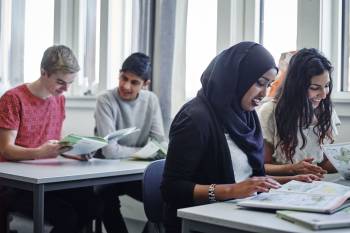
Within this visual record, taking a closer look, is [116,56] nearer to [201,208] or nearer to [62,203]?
[62,203]

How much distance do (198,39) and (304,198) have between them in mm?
2302

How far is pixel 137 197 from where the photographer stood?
9.57ft

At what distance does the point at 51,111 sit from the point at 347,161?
1.63 metres

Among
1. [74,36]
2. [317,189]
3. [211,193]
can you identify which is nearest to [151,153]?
[211,193]

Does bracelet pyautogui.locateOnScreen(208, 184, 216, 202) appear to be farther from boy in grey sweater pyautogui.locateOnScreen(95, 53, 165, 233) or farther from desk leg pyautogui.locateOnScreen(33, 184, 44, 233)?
boy in grey sweater pyautogui.locateOnScreen(95, 53, 165, 233)

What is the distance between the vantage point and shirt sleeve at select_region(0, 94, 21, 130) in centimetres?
245

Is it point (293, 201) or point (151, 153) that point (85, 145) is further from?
point (293, 201)

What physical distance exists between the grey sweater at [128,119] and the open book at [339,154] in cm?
127

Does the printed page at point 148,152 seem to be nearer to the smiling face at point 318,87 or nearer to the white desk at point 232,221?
the smiling face at point 318,87

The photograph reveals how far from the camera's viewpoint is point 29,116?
257 cm

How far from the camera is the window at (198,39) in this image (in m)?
3.49

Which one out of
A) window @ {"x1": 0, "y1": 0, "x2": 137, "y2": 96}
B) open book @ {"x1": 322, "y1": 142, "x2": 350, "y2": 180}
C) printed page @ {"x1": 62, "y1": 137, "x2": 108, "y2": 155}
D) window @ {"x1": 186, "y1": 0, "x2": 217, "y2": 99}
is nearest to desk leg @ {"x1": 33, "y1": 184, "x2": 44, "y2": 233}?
printed page @ {"x1": 62, "y1": 137, "x2": 108, "y2": 155}

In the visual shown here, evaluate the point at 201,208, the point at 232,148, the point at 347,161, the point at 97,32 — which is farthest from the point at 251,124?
the point at 97,32

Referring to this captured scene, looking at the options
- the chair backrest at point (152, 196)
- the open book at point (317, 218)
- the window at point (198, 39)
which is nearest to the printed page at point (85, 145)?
the chair backrest at point (152, 196)
